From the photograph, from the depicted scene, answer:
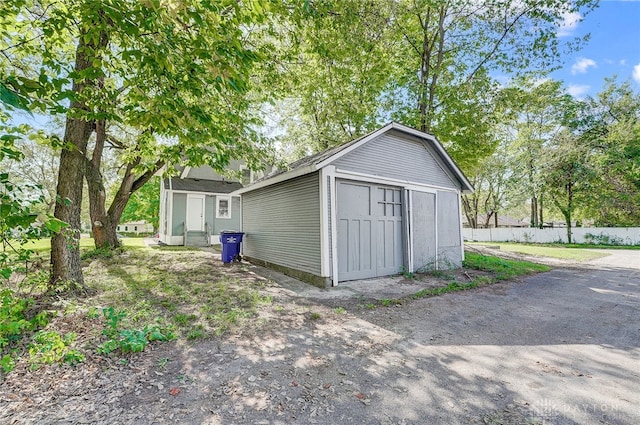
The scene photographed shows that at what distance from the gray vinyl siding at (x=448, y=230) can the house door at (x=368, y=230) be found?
75.4 inches

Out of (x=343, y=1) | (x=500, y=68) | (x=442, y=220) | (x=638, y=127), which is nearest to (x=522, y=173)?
(x=638, y=127)

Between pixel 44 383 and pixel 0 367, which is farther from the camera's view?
pixel 0 367

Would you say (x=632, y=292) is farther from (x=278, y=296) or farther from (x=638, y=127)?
(x=638, y=127)

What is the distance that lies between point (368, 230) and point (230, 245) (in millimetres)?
5199

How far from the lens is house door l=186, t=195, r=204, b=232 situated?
15.4 metres

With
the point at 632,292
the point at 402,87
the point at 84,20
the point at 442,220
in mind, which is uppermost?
the point at 402,87

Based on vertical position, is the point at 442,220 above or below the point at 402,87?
below

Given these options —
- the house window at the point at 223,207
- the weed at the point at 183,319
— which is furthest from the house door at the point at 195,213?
the weed at the point at 183,319

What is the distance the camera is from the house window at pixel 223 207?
16234 mm

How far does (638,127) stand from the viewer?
62.5 feet

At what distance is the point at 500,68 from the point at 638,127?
16569mm

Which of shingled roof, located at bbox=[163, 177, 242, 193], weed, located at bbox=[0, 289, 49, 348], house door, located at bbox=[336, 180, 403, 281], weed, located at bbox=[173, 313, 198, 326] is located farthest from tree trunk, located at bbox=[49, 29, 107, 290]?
shingled roof, located at bbox=[163, 177, 242, 193]

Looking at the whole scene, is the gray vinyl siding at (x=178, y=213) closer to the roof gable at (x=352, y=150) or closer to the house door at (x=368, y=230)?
the roof gable at (x=352, y=150)

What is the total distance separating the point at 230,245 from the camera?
9875 millimetres
